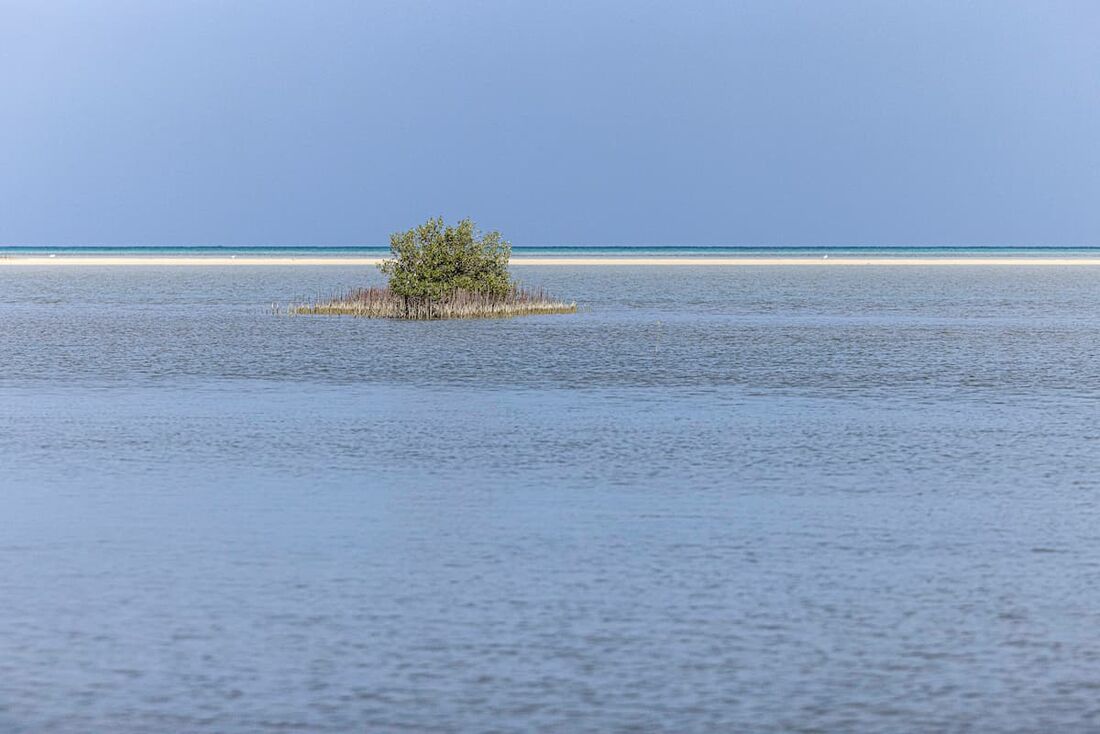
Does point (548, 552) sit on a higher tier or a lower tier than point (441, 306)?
lower

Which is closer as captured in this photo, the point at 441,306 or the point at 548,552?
the point at 548,552

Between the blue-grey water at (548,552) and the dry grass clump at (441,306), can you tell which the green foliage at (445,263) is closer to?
the dry grass clump at (441,306)

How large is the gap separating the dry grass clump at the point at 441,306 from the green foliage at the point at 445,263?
30 cm

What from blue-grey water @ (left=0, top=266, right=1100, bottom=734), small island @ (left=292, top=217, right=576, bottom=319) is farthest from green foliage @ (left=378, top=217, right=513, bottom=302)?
blue-grey water @ (left=0, top=266, right=1100, bottom=734)

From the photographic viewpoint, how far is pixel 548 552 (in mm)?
16469

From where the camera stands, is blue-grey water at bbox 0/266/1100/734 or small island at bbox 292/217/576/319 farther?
small island at bbox 292/217/576/319

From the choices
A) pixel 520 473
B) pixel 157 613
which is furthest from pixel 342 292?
pixel 157 613

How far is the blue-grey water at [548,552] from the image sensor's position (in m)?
11.2

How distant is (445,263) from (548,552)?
173 feet

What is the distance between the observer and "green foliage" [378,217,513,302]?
6781cm

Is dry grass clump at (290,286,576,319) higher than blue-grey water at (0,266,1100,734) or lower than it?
higher

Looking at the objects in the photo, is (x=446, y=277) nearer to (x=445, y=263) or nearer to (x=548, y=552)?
(x=445, y=263)

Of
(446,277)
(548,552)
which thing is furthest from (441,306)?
(548,552)

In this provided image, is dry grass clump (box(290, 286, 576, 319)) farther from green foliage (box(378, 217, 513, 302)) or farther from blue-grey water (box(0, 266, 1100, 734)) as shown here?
blue-grey water (box(0, 266, 1100, 734))
